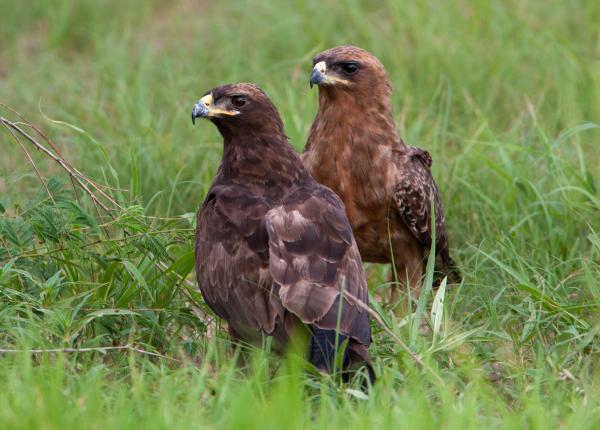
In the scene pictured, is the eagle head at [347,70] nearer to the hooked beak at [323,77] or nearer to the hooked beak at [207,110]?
the hooked beak at [323,77]

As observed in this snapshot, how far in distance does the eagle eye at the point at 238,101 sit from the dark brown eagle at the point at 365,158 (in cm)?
51

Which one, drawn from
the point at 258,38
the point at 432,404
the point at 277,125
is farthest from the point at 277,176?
the point at 258,38

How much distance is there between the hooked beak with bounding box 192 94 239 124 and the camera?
17.5 ft

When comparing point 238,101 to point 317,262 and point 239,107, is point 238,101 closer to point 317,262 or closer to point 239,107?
point 239,107

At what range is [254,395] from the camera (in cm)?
436

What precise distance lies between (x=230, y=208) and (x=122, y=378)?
38.7 inches

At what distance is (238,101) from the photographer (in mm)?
5473

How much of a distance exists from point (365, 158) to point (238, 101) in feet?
2.56

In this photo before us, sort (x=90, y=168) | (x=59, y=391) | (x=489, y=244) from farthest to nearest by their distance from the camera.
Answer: (x=90, y=168), (x=489, y=244), (x=59, y=391)

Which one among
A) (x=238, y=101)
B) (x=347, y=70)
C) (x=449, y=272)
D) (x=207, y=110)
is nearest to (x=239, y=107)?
(x=238, y=101)

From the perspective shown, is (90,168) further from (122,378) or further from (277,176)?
(122,378)

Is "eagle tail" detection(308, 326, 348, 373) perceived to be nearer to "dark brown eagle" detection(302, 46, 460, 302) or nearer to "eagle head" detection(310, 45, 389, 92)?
"dark brown eagle" detection(302, 46, 460, 302)

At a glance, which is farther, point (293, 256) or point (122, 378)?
point (293, 256)

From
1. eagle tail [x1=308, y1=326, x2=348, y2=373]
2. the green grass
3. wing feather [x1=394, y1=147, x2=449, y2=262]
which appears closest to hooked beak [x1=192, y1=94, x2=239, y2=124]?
the green grass
